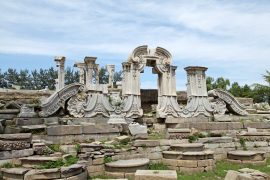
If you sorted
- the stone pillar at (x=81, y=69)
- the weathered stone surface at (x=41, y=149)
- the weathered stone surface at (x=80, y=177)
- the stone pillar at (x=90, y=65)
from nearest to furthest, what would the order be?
the weathered stone surface at (x=80, y=177) → the weathered stone surface at (x=41, y=149) → the stone pillar at (x=90, y=65) → the stone pillar at (x=81, y=69)

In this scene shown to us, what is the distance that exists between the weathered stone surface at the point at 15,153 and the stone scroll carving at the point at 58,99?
2782 mm

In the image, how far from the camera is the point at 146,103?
16.2 metres

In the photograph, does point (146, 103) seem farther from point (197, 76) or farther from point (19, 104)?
point (19, 104)

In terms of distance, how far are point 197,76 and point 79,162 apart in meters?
7.80

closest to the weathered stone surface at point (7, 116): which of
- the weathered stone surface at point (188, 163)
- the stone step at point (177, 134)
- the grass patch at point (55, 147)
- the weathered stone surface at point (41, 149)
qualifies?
the grass patch at point (55, 147)

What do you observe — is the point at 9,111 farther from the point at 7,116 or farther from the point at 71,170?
the point at 71,170

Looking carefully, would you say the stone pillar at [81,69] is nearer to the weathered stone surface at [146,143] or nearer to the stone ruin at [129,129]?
the stone ruin at [129,129]

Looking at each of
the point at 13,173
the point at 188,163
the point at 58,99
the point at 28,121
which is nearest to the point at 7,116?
the point at 28,121

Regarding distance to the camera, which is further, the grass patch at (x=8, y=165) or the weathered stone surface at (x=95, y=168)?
the weathered stone surface at (x=95, y=168)

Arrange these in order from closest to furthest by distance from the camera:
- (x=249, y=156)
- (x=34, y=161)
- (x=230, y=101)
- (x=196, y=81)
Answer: (x=34, y=161) → (x=249, y=156) → (x=196, y=81) → (x=230, y=101)

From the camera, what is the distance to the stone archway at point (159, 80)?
1280 cm

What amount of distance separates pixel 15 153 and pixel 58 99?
144 inches

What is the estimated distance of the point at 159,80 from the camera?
14.0 meters

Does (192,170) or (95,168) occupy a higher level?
(95,168)
